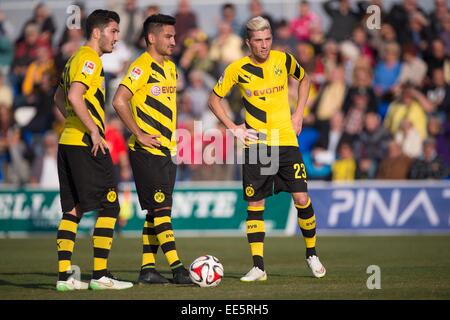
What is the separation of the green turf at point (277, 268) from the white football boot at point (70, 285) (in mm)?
102

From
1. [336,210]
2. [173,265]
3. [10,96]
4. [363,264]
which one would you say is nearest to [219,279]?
[173,265]

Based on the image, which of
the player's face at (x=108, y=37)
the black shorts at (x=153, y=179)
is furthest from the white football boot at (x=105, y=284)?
the player's face at (x=108, y=37)

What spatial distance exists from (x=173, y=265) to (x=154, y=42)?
246 centimetres

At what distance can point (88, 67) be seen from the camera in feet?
31.2

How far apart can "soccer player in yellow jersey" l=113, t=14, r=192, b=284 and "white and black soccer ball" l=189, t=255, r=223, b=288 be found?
0.31 meters

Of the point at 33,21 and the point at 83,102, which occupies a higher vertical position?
the point at 33,21

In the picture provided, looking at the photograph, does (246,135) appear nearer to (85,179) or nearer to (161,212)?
(161,212)

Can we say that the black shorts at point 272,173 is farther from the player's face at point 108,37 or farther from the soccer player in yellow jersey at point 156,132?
the player's face at point 108,37

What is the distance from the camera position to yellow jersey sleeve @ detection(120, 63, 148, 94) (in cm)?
1002

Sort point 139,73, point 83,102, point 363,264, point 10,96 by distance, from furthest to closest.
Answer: point 10,96 → point 363,264 → point 139,73 → point 83,102

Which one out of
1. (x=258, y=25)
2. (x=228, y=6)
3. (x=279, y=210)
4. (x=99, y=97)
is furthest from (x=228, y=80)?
(x=228, y=6)

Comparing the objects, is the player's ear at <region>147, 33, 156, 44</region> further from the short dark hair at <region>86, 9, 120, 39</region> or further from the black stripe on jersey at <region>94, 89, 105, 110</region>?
the black stripe on jersey at <region>94, 89, 105, 110</region>

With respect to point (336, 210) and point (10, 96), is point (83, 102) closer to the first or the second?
point (336, 210)

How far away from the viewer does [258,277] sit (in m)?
10.4
